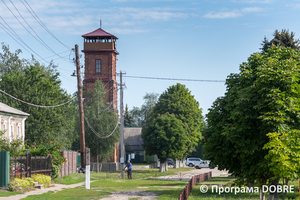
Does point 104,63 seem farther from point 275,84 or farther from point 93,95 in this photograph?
point 275,84

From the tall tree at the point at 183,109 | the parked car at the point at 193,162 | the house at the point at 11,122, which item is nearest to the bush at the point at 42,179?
the house at the point at 11,122

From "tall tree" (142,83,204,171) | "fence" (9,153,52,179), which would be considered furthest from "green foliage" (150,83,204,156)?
"fence" (9,153,52,179)

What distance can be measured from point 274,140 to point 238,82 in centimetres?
524

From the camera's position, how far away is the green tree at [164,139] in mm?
59125

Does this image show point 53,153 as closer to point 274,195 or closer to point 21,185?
point 21,185

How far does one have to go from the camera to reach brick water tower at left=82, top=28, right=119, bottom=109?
2462 inches

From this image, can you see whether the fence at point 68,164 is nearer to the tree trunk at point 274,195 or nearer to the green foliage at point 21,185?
the green foliage at point 21,185

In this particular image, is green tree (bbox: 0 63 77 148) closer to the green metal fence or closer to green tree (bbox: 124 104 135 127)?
the green metal fence

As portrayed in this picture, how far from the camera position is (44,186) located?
2528 cm

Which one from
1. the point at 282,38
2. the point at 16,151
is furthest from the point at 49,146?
the point at 282,38

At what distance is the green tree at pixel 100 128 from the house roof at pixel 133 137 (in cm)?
3279

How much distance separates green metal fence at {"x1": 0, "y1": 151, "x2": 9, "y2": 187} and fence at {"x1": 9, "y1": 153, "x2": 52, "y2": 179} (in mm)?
1410

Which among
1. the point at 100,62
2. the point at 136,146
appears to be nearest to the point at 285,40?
the point at 100,62

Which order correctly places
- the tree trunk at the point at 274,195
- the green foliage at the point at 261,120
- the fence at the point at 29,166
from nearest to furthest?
the green foliage at the point at 261,120, the tree trunk at the point at 274,195, the fence at the point at 29,166
